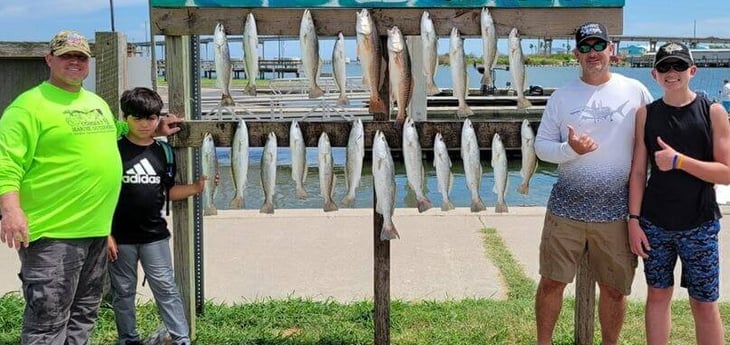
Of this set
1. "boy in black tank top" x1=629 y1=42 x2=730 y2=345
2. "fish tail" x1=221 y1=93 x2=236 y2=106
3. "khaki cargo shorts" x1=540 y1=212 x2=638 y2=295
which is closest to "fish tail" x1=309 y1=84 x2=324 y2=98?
"fish tail" x1=221 y1=93 x2=236 y2=106

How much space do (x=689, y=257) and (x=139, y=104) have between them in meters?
2.87

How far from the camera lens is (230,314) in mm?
4766

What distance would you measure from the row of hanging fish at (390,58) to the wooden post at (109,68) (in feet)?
4.30

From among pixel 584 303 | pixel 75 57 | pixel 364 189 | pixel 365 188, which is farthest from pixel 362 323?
pixel 365 188

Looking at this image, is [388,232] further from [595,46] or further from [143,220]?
[595,46]

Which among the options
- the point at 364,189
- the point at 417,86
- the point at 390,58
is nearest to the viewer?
the point at 390,58

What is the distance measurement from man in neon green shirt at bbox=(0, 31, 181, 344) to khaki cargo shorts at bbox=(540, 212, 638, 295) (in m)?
2.25

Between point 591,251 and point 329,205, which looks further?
point 329,205

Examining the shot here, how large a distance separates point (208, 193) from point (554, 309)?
6.59 ft

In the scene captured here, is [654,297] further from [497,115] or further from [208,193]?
[497,115]

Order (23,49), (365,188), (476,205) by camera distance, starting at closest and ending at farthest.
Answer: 1. (476,205)
2. (23,49)
3. (365,188)

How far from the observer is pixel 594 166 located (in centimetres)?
349

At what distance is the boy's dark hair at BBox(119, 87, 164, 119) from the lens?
3645 millimetres

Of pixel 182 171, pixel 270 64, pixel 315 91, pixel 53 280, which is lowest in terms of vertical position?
pixel 53 280
